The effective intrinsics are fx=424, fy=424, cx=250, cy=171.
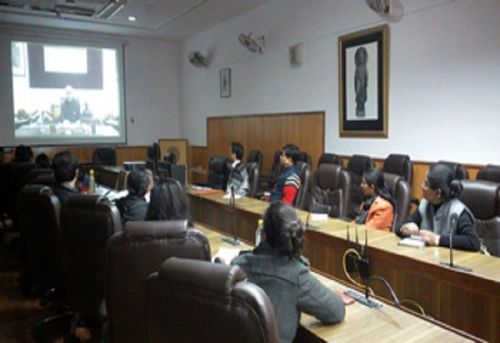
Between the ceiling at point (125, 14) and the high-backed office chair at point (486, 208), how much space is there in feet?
16.0

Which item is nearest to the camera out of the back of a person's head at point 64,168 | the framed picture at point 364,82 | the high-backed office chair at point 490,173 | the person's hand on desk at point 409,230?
the person's hand on desk at point 409,230

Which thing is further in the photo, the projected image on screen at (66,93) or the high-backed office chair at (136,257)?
the projected image on screen at (66,93)

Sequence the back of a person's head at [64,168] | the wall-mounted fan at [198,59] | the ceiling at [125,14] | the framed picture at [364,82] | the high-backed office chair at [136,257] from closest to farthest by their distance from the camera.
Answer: the high-backed office chair at [136,257], the back of a person's head at [64,168], the framed picture at [364,82], the ceiling at [125,14], the wall-mounted fan at [198,59]

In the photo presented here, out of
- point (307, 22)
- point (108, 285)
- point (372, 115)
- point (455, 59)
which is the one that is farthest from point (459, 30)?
point (108, 285)

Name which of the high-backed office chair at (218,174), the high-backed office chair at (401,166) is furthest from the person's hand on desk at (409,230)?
the high-backed office chair at (218,174)

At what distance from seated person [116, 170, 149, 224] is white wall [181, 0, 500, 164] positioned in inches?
123

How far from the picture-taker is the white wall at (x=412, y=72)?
3.97m

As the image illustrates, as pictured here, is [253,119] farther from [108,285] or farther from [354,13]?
[108,285]

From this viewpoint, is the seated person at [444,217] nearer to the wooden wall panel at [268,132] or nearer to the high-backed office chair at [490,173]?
the high-backed office chair at [490,173]

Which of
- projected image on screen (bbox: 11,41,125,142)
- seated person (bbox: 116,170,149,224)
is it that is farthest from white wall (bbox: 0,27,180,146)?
seated person (bbox: 116,170,149,224)

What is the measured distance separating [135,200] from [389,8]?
138 inches

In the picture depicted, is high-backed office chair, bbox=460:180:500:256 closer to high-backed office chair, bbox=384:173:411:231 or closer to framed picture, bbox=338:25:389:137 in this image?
high-backed office chair, bbox=384:173:411:231

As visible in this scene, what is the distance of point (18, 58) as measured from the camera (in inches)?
314

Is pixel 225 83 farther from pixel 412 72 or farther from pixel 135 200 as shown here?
pixel 135 200
